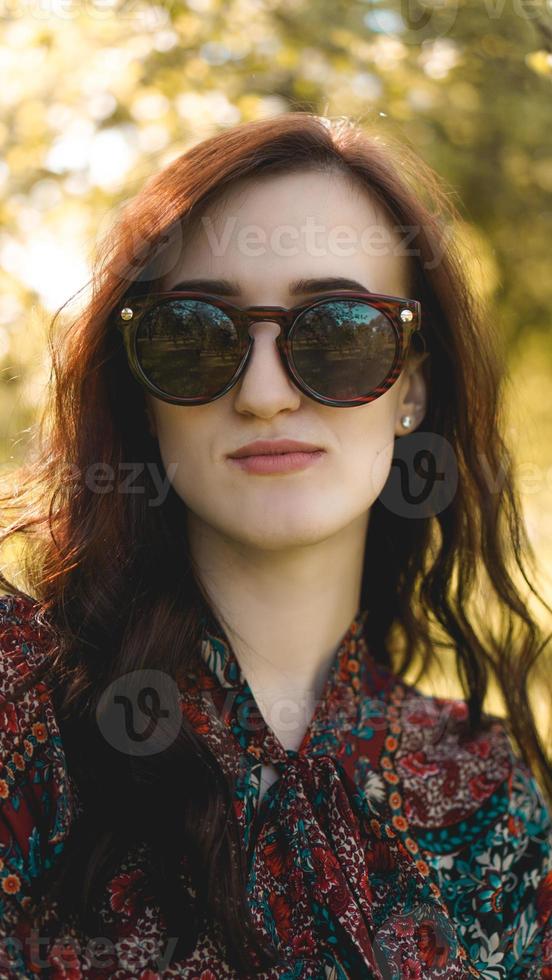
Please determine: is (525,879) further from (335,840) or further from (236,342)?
(236,342)

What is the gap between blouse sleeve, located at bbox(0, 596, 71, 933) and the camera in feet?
5.47

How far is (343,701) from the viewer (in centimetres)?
212

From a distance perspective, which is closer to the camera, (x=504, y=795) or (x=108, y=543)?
(x=108, y=543)

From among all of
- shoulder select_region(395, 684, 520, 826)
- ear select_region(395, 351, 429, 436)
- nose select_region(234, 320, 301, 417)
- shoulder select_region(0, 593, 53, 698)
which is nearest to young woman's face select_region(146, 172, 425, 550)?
nose select_region(234, 320, 301, 417)

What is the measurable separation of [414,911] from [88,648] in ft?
2.51

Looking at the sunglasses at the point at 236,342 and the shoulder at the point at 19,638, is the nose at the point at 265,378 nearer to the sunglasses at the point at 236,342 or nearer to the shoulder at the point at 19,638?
the sunglasses at the point at 236,342

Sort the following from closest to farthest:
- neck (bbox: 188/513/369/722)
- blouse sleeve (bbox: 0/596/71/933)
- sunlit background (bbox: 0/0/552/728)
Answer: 1. blouse sleeve (bbox: 0/596/71/933)
2. neck (bbox: 188/513/369/722)
3. sunlit background (bbox: 0/0/552/728)

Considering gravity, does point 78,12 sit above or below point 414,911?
above

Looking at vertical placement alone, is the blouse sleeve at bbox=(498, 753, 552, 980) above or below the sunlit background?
below

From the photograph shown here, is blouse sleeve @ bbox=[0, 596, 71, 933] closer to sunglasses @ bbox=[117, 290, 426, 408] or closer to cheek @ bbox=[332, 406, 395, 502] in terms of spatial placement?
sunglasses @ bbox=[117, 290, 426, 408]

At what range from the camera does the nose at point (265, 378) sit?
185cm

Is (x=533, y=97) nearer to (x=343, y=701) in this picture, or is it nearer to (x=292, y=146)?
(x=292, y=146)

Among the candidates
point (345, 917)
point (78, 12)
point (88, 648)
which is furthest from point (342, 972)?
point (78, 12)

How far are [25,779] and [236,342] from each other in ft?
2.74
